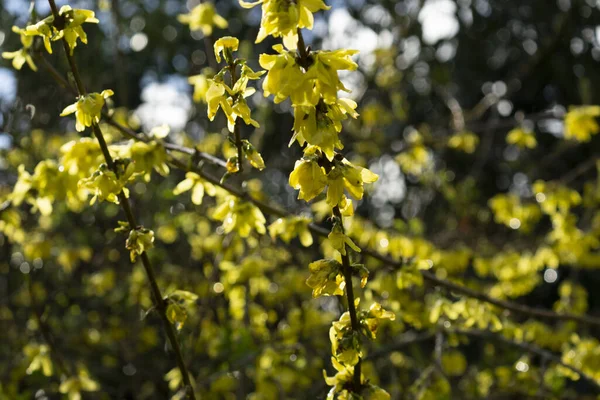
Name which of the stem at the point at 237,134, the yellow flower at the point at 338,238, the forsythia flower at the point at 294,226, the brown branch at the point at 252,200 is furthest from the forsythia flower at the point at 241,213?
the yellow flower at the point at 338,238

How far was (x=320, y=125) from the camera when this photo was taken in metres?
1.25

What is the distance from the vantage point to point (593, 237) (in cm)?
442

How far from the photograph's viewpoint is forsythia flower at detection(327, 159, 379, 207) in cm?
133

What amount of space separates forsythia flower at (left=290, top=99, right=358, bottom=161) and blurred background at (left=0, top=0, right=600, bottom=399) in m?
0.79

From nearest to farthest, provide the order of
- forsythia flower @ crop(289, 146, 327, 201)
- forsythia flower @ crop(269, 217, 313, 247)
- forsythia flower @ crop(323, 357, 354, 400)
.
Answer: forsythia flower @ crop(289, 146, 327, 201) < forsythia flower @ crop(323, 357, 354, 400) < forsythia flower @ crop(269, 217, 313, 247)

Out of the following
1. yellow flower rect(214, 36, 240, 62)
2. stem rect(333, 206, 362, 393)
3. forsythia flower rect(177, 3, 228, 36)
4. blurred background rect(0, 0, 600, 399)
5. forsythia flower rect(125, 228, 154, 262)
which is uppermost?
yellow flower rect(214, 36, 240, 62)

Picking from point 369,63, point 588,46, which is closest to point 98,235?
point 369,63

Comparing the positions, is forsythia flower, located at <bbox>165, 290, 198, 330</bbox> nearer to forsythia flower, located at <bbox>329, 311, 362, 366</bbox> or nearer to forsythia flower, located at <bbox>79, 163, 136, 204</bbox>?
forsythia flower, located at <bbox>79, 163, 136, 204</bbox>

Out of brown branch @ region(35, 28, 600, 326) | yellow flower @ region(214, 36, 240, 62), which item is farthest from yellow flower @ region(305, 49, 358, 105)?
brown branch @ region(35, 28, 600, 326)

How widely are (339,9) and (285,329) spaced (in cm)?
584

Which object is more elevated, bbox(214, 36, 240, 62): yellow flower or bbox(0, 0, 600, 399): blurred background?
bbox(214, 36, 240, 62): yellow flower

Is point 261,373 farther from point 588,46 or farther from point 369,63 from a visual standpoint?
point 588,46

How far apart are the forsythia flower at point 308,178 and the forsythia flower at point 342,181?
0.8 inches

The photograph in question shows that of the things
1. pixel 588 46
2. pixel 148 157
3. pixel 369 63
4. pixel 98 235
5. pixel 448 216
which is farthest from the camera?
pixel 588 46
